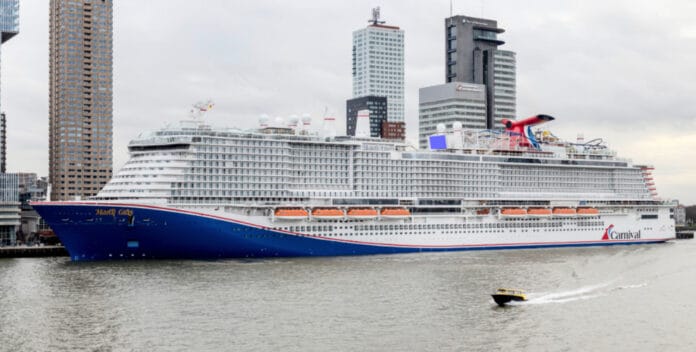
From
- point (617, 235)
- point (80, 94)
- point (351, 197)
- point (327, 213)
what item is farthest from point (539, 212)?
point (80, 94)

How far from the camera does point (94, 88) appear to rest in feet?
426

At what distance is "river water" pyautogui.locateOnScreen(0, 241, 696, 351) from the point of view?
33562mm

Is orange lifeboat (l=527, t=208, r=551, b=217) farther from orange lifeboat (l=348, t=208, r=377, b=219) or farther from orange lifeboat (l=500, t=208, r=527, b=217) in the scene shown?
orange lifeboat (l=348, t=208, r=377, b=219)

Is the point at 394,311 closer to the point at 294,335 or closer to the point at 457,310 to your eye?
the point at 457,310

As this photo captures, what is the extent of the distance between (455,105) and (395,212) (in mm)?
81919

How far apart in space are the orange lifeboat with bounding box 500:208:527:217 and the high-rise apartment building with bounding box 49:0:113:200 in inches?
2876

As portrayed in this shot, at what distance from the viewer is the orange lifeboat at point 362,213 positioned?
67.3 m

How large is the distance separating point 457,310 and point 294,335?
927 cm

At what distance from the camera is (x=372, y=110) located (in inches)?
7446

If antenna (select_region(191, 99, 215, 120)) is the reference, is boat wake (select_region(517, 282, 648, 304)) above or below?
below

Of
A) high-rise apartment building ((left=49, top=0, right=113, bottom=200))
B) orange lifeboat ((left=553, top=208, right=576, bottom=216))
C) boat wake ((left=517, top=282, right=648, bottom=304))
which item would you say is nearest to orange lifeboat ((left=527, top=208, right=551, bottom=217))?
orange lifeboat ((left=553, top=208, right=576, bottom=216))

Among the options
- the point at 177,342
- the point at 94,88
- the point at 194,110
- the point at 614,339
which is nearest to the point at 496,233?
the point at 194,110

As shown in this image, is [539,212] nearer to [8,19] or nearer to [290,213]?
[290,213]

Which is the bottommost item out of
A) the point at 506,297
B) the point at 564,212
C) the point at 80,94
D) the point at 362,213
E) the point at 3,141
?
the point at 506,297
